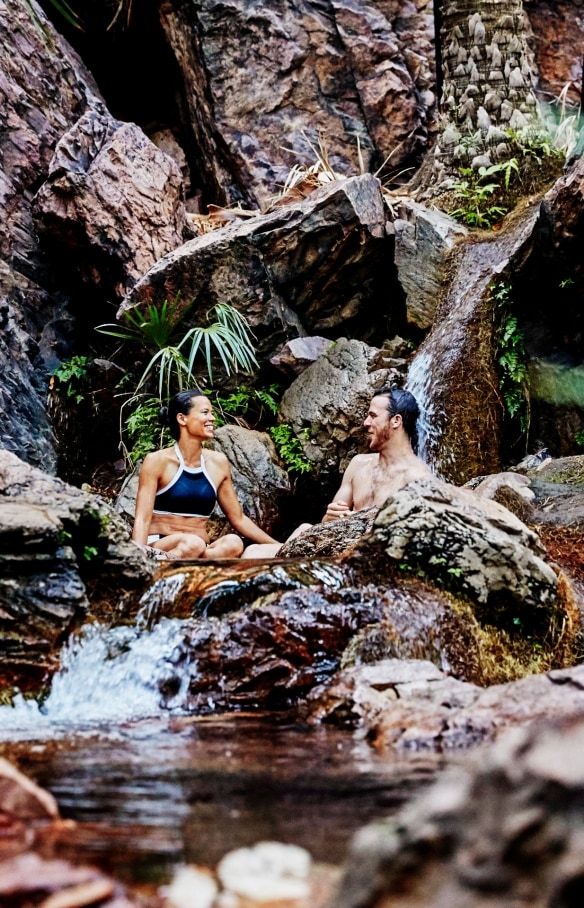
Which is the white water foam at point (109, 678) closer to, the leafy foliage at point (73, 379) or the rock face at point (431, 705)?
the rock face at point (431, 705)

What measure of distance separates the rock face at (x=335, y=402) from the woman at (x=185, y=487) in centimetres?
190

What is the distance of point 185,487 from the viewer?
7656 millimetres

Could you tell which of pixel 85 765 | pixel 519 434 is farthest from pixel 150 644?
pixel 519 434

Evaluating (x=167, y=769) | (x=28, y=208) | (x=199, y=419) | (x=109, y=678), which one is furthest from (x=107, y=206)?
(x=167, y=769)

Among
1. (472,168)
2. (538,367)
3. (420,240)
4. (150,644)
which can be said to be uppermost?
(472,168)

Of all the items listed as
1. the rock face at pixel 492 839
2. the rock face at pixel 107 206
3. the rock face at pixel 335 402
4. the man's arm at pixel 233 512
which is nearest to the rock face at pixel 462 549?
the man's arm at pixel 233 512

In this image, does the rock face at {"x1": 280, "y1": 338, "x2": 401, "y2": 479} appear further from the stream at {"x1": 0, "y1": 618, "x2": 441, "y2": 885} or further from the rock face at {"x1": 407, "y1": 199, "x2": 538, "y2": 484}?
the stream at {"x1": 0, "y1": 618, "x2": 441, "y2": 885}

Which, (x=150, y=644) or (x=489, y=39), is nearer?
(x=150, y=644)

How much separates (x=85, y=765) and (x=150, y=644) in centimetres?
187

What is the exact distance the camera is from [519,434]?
9242 mm

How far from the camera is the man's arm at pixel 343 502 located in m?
7.56

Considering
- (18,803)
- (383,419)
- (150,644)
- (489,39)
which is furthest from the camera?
(489,39)

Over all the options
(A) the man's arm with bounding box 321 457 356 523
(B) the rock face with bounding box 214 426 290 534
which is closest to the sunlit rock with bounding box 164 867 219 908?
(A) the man's arm with bounding box 321 457 356 523

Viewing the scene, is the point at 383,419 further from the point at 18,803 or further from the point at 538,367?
the point at 18,803
